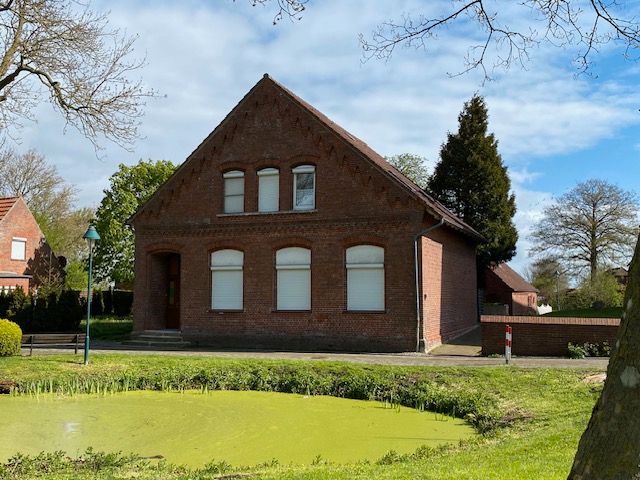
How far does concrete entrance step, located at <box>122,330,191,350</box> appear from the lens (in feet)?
69.4

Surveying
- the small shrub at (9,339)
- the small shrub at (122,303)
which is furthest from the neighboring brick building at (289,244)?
the small shrub at (122,303)

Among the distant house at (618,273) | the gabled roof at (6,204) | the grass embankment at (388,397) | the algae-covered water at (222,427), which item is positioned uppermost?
the gabled roof at (6,204)

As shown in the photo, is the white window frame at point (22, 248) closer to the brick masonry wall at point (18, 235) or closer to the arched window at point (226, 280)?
the brick masonry wall at point (18, 235)

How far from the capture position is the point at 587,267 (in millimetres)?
42344

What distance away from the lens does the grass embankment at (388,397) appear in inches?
243

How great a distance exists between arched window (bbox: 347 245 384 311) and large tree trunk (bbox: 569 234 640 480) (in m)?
15.9

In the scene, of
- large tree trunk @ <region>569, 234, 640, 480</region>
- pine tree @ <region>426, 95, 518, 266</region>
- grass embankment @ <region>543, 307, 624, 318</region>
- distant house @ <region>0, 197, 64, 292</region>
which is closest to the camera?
large tree trunk @ <region>569, 234, 640, 480</region>

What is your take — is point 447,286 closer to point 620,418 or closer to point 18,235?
point 620,418

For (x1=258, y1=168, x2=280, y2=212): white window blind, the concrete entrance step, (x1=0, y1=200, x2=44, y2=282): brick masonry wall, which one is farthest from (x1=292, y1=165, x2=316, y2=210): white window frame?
(x1=0, y1=200, x2=44, y2=282): brick masonry wall

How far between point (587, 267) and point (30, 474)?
4149cm

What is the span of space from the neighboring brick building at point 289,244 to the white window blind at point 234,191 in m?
0.03

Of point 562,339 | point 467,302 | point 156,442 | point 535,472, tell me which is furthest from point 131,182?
point 535,472

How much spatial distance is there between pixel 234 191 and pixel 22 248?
73.4 feet

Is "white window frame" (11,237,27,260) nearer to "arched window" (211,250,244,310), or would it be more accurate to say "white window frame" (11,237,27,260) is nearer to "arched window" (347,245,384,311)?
"arched window" (211,250,244,310)
